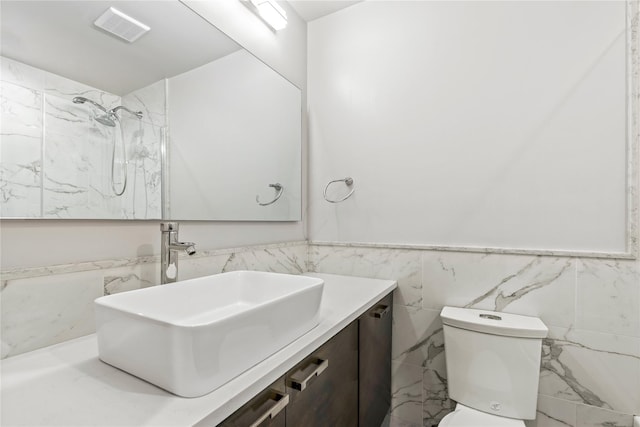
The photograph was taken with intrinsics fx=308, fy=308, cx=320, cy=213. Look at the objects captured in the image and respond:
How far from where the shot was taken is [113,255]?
0.94 m

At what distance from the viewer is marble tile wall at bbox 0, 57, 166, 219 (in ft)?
2.42

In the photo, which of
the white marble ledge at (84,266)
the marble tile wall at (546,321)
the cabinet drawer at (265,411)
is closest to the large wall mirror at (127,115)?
the white marble ledge at (84,266)

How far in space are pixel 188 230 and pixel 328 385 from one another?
74 centimetres

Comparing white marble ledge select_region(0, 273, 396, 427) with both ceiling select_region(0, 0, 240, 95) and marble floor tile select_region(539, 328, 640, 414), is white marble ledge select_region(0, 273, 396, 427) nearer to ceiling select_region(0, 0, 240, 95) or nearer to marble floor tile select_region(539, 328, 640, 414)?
ceiling select_region(0, 0, 240, 95)

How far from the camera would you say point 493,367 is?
4.09 feet

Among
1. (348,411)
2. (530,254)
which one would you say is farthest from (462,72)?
(348,411)

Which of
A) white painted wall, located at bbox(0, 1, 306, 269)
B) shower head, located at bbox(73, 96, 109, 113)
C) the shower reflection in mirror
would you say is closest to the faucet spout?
white painted wall, located at bbox(0, 1, 306, 269)

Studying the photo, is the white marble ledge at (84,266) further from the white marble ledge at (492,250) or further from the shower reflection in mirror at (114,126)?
the white marble ledge at (492,250)

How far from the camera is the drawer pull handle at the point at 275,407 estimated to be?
2.10 feet

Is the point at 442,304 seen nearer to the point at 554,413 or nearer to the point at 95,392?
the point at 554,413

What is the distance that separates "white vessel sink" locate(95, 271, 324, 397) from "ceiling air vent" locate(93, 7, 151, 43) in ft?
2.64

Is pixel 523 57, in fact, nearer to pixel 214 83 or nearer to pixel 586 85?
pixel 586 85

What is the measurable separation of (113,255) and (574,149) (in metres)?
1.77

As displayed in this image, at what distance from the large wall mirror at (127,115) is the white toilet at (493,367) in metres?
1.09
